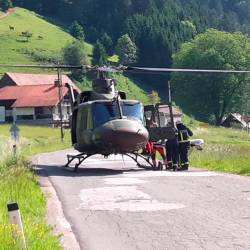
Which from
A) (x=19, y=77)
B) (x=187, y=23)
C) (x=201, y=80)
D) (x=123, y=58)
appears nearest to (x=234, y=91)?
(x=201, y=80)

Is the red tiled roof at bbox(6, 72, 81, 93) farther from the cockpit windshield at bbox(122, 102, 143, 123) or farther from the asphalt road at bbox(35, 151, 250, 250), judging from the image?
the asphalt road at bbox(35, 151, 250, 250)

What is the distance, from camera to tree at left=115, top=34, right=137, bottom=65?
144m

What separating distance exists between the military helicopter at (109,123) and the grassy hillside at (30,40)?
112 meters

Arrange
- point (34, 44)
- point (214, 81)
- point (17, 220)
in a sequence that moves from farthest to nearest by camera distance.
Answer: point (34, 44)
point (214, 81)
point (17, 220)

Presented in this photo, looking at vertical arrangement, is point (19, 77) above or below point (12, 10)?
below

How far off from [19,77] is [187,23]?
190 ft

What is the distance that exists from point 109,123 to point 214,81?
3038 inches

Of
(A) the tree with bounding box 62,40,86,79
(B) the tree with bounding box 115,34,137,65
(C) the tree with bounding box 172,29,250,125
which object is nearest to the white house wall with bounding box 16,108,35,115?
(C) the tree with bounding box 172,29,250,125

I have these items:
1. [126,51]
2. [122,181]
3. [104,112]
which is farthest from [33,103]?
[122,181]

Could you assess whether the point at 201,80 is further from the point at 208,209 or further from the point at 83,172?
the point at 208,209

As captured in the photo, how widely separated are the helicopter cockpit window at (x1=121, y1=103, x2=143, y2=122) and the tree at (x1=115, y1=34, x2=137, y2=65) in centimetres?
12011

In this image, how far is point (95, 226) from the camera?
1094 centimetres

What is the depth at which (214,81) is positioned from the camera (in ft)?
320

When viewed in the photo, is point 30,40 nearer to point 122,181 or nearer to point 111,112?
point 111,112
